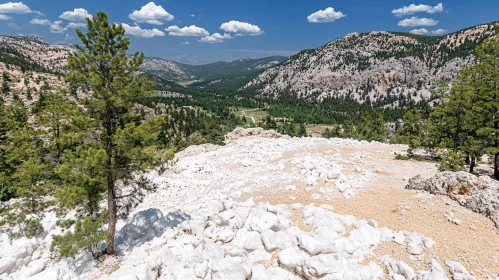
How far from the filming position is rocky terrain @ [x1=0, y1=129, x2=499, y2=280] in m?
10.4

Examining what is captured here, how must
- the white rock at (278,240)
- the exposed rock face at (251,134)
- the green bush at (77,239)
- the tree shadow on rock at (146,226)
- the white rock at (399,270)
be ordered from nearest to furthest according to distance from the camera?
the white rock at (399,270)
the green bush at (77,239)
the white rock at (278,240)
the tree shadow on rock at (146,226)
the exposed rock face at (251,134)

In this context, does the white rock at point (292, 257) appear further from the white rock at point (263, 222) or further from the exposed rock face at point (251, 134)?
the exposed rock face at point (251, 134)

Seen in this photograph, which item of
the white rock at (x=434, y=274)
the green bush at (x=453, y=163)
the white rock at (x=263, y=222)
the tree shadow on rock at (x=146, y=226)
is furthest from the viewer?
the green bush at (x=453, y=163)

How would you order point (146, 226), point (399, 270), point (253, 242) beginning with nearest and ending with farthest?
point (399, 270), point (253, 242), point (146, 226)

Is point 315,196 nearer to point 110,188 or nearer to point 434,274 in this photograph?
point 434,274

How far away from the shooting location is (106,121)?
12.4 metres

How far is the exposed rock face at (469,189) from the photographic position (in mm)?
12688

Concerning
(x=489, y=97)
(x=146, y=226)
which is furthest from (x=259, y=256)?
(x=489, y=97)

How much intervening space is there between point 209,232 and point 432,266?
9.84 metres

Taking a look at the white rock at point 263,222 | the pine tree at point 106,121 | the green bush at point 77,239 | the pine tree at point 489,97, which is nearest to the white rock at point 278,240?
the white rock at point 263,222

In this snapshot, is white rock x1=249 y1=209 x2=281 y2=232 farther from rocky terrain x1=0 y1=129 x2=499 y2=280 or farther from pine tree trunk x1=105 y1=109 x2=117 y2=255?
pine tree trunk x1=105 y1=109 x2=117 y2=255

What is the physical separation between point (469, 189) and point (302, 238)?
33.5 ft

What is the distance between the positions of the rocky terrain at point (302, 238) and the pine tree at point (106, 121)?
2.97 metres

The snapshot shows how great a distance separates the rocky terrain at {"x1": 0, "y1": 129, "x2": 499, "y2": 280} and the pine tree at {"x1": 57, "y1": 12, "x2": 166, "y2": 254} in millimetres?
2968
